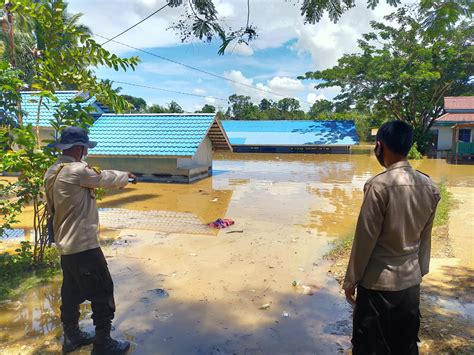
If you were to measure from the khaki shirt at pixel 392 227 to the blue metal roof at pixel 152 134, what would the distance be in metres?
12.1

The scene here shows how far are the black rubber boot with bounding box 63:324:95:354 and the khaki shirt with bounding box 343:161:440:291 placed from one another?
8.66 feet

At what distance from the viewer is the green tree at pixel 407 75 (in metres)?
24.5

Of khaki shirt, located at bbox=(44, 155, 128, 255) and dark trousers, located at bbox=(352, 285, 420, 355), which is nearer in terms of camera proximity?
dark trousers, located at bbox=(352, 285, 420, 355)

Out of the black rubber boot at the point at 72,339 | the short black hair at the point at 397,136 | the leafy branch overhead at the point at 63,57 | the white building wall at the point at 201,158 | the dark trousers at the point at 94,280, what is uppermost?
the leafy branch overhead at the point at 63,57

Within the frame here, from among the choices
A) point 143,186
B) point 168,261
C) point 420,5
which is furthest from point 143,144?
point 420,5

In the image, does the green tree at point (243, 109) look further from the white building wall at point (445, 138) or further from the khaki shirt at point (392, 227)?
the khaki shirt at point (392, 227)

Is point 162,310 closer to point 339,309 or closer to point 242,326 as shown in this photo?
point 242,326

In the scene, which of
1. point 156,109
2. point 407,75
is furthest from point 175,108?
point 407,75

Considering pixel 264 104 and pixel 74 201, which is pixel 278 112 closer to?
pixel 264 104

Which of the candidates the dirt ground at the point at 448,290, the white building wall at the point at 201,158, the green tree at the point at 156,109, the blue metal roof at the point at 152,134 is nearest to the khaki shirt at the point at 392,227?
the dirt ground at the point at 448,290

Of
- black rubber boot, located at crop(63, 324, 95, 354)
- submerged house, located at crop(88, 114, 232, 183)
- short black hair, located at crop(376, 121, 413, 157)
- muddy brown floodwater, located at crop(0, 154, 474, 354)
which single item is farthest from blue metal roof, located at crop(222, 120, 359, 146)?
short black hair, located at crop(376, 121, 413, 157)

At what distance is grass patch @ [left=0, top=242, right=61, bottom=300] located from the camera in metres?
5.09

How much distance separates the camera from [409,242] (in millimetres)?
2414

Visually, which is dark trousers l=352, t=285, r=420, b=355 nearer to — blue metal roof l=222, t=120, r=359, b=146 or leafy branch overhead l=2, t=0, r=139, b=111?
leafy branch overhead l=2, t=0, r=139, b=111
